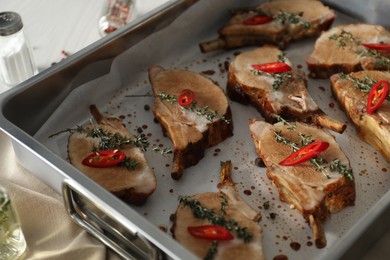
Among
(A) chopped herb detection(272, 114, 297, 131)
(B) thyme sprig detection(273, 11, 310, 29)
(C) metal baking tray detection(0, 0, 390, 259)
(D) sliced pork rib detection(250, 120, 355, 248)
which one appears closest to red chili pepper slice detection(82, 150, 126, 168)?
(C) metal baking tray detection(0, 0, 390, 259)

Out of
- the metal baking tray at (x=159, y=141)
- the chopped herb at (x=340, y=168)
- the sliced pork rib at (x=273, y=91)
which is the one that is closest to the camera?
the metal baking tray at (x=159, y=141)

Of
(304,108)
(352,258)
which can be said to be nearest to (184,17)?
(304,108)

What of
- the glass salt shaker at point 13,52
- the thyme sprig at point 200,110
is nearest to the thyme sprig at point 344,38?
the thyme sprig at point 200,110

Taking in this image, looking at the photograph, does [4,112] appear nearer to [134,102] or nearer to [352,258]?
[134,102]

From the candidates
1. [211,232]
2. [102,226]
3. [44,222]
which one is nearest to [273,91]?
[211,232]

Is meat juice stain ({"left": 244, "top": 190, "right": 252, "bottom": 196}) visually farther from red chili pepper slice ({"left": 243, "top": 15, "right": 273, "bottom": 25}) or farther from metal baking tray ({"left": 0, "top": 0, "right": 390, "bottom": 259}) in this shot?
red chili pepper slice ({"left": 243, "top": 15, "right": 273, "bottom": 25})

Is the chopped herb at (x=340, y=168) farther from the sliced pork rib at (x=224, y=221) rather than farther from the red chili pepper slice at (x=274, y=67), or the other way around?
the red chili pepper slice at (x=274, y=67)
